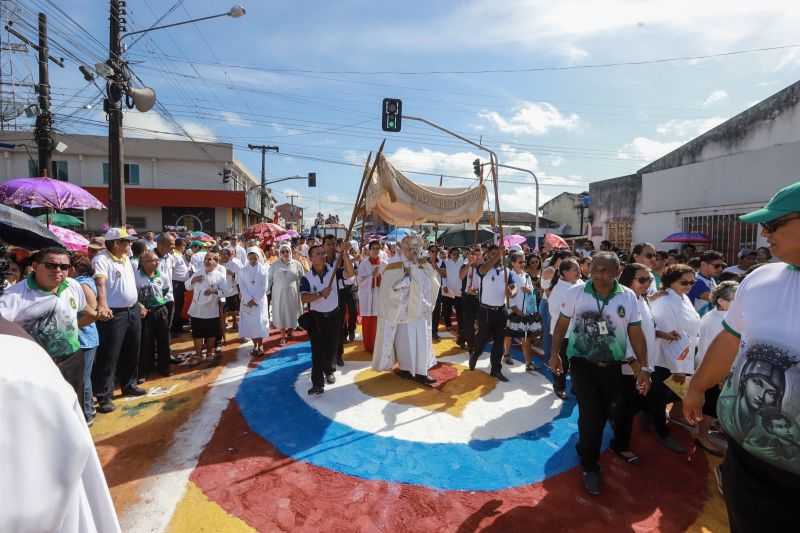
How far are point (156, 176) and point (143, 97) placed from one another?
25.1 meters

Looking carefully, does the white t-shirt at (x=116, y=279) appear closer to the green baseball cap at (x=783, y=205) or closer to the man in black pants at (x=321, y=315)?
the man in black pants at (x=321, y=315)

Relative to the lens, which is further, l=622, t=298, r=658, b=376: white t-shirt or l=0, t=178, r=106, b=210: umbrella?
l=0, t=178, r=106, b=210: umbrella

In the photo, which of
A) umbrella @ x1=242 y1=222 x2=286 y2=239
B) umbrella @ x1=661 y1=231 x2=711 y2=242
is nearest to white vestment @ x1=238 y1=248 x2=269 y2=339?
umbrella @ x1=242 y1=222 x2=286 y2=239

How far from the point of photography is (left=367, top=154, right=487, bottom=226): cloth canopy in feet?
20.9

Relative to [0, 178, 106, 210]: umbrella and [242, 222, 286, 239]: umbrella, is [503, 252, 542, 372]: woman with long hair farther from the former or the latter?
[242, 222, 286, 239]: umbrella

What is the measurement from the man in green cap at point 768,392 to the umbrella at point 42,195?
7867mm

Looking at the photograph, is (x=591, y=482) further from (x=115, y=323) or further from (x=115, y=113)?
(x=115, y=113)

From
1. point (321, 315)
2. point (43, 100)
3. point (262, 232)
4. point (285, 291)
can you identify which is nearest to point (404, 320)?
point (321, 315)

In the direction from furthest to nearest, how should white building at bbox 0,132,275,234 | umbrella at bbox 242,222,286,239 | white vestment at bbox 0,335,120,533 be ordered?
white building at bbox 0,132,275,234 < umbrella at bbox 242,222,286,239 < white vestment at bbox 0,335,120,533

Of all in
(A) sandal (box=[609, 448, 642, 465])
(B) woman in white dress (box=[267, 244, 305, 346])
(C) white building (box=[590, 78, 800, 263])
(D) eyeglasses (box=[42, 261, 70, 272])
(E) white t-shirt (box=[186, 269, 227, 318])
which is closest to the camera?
(D) eyeglasses (box=[42, 261, 70, 272])

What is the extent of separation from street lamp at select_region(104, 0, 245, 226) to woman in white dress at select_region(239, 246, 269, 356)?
4.20 m

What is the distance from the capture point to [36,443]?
0.85m

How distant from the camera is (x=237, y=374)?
6.04 metres

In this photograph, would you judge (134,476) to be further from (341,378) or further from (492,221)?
(492,221)
